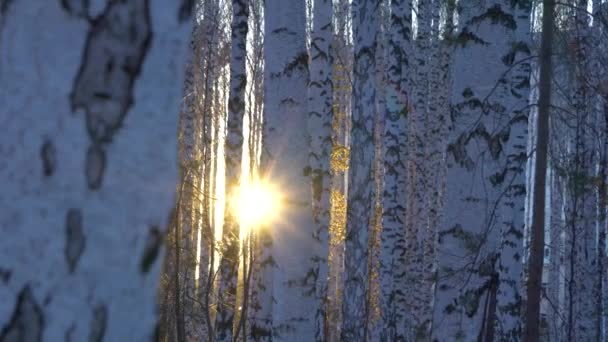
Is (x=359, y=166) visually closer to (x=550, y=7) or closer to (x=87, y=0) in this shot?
(x=550, y=7)

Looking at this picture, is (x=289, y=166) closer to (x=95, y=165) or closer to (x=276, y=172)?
(x=276, y=172)

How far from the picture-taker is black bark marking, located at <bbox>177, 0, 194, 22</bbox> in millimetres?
918

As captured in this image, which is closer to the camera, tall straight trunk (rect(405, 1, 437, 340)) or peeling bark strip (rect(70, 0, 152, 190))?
peeling bark strip (rect(70, 0, 152, 190))

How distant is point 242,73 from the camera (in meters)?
9.30

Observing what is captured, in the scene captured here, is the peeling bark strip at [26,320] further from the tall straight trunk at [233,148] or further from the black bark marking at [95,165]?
the tall straight trunk at [233,148]

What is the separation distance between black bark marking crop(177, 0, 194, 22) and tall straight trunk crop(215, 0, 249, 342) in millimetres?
8222

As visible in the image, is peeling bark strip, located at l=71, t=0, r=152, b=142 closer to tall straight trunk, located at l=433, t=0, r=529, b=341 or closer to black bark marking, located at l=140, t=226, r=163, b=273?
black bark marking, located at l=140, t=226, r=163, b=273

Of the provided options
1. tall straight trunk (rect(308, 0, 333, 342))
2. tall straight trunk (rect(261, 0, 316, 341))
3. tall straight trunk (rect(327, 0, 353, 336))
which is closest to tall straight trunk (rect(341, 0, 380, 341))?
tall straight trunk (rect(308, 0, 333, 342))

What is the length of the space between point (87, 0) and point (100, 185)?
→ 0.23 m

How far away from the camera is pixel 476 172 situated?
4191 millimetres

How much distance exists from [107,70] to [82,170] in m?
0.13

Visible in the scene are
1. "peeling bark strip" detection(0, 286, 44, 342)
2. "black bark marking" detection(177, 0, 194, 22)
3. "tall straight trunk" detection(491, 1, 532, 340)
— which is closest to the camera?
"peeling bark strip" detection(0, 286, 44, 342)

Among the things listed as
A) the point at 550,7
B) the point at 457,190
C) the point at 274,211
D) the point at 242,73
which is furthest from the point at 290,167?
the point at 242,73

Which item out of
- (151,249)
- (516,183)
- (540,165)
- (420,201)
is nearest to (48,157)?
(151,249)
